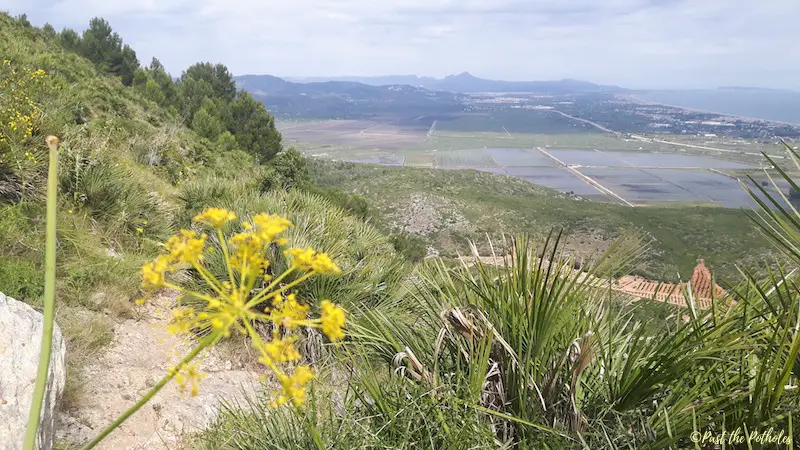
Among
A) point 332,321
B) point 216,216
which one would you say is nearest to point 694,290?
point 332,321

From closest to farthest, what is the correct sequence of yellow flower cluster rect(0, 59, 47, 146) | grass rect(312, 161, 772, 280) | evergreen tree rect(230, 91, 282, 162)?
yellow flower cluster rect(0, 59, 47, 146), evergreen tree rect(230, 91, 282, 162), grass rect(312, 161, 772, 280)

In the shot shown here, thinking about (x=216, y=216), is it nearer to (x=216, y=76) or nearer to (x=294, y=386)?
(x=294, y=386)

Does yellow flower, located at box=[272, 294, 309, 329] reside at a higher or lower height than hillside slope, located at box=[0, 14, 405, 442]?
higher

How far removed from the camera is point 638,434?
6.41ft

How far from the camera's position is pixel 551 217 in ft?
168

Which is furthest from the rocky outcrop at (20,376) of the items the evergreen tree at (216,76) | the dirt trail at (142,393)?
the evergreen tree at (216,76)

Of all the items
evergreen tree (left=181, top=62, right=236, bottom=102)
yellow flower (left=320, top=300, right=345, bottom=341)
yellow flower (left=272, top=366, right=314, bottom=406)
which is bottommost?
yellow flower (left=272, top=366, right=314, bottom=406)

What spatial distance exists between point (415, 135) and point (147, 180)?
178 metres

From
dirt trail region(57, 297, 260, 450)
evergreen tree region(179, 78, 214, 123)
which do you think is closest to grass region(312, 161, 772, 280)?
evergreen tree region(179, 78, 214, 123)

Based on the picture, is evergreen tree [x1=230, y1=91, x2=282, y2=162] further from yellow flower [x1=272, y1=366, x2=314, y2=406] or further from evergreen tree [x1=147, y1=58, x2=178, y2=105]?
yellow flower [x1=272, y1=366, x2=314, y2=406]

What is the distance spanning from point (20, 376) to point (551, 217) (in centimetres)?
5203

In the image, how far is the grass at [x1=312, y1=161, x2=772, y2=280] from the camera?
41.1 m

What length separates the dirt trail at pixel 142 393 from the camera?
10.9ft

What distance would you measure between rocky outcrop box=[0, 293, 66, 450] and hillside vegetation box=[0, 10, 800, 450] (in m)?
0.63
